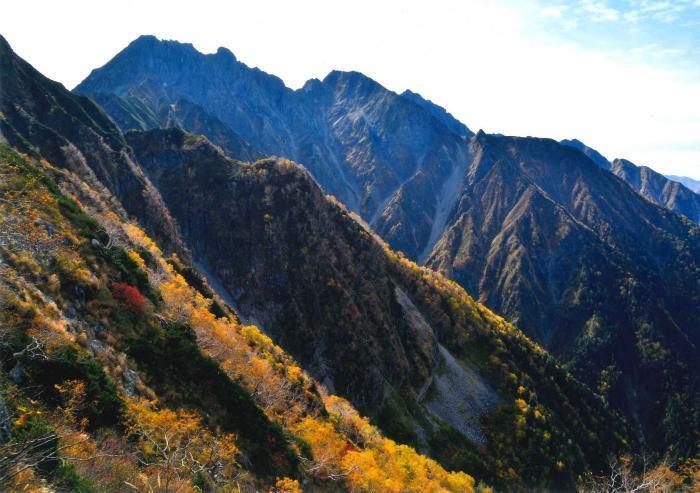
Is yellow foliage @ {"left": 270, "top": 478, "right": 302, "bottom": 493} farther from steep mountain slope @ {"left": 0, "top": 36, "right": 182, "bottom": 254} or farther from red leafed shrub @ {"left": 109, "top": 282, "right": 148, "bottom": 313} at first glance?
steep mountain slope @ {"left": 0, "top": 36, "right": 182, "bottom": 254}

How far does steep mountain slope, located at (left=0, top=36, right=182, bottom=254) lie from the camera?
8072 centimetres

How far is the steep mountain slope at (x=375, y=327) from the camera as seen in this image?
279 ft

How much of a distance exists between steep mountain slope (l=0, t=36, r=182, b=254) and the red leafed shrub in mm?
56130

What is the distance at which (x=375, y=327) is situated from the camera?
94.9 metres

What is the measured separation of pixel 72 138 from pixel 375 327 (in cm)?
7926

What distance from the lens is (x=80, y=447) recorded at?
18.8 meters

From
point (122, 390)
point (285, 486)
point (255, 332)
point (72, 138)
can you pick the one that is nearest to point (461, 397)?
point (255, 332)

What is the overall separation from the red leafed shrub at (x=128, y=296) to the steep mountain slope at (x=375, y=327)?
56.0 meters

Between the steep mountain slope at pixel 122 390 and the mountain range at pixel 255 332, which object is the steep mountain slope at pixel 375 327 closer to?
the mountain range at pixel 255 332

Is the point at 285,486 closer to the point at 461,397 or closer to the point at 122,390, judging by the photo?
the point at 122,390

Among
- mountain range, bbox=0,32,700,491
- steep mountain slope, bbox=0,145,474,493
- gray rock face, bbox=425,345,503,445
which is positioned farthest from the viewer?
gray rock face, bbox=425,345,503,445

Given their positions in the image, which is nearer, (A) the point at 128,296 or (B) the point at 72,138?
(A) the point at 128,296

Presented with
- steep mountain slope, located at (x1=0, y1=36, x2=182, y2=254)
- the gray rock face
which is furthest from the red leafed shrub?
the gray rock face

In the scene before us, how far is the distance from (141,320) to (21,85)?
93882 millimetres
